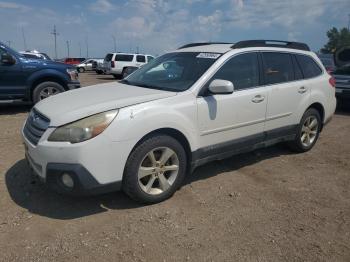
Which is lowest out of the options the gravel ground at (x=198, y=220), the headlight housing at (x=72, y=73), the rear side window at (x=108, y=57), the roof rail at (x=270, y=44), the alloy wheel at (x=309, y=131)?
the gravel ground at (x=198, y=220)

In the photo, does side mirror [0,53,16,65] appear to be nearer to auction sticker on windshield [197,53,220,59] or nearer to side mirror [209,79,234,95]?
auction sticker on windshield [197,53,220,59]

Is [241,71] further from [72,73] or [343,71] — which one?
[343,71]

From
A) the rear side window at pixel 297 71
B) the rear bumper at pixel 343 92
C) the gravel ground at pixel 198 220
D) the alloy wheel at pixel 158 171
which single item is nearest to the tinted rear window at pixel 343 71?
the rear bumper at pixel 343 92

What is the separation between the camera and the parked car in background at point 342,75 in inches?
391

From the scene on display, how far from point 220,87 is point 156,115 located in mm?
831

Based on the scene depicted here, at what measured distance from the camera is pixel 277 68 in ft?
16.7

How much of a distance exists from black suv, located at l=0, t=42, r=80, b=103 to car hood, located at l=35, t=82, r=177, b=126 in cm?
471

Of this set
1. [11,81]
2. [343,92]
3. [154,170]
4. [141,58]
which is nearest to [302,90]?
[154,170]

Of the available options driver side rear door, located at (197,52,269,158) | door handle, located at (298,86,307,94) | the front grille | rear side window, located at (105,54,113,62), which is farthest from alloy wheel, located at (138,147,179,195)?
rear side window, located at (105,54,113,62)

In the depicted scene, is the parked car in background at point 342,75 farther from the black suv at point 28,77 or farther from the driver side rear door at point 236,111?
the black suv at point 28,77

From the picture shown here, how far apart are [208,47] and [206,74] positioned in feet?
2.80

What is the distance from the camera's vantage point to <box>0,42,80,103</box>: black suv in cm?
833

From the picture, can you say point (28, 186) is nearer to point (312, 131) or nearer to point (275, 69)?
point (275, 69)

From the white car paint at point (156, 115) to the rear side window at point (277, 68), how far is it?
0.32 ft
